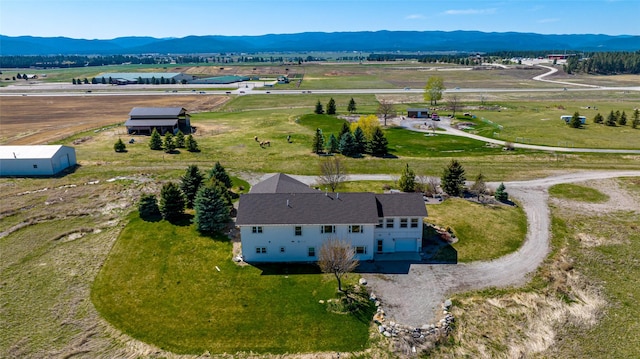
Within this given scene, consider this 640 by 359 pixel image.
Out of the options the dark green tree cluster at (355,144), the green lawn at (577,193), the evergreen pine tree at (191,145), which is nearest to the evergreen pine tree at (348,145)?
the dark green tree cluster at (355,144)

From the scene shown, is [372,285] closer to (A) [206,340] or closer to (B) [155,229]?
(A) [206,340]

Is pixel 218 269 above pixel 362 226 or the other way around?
the other way around

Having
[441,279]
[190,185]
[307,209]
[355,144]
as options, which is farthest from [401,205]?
[355,144]

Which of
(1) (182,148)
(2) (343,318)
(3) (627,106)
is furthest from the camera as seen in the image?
(3) (627,106)

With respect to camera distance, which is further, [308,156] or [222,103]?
[222,103]

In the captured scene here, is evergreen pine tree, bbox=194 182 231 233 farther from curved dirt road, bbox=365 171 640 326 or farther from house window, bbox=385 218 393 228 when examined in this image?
house window, bbox=385 218 393 228

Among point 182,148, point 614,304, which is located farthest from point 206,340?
point 182,148

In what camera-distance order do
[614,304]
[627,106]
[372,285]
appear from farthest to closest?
[627,106], [372,285], [614,304]
